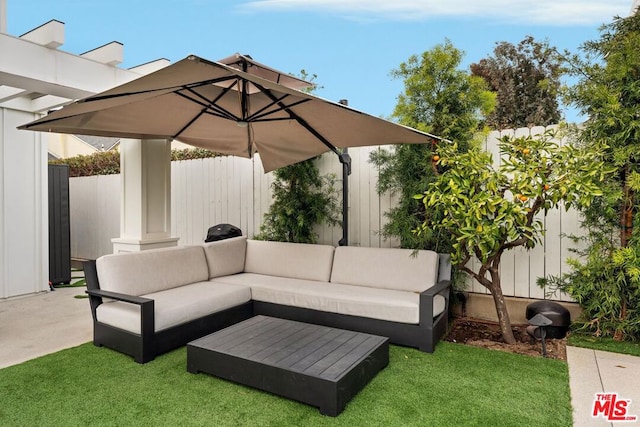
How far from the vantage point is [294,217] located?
6047 mm

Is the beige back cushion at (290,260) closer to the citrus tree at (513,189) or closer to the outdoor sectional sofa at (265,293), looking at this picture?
the outdoor sectional sofa at (265,293)

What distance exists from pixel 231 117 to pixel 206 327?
7.22 feet

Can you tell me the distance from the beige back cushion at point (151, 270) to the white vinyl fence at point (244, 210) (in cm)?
201

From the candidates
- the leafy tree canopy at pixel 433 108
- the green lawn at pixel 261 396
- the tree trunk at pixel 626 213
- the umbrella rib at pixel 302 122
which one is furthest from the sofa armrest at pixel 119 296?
the tree trunk at pixel 626 213

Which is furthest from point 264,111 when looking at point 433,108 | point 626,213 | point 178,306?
point 626,213

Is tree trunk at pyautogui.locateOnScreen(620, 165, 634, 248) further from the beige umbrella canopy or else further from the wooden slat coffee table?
the wooden slat coffee table

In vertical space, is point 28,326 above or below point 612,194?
below

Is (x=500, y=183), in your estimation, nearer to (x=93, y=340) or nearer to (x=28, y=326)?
(x=93, y=340)

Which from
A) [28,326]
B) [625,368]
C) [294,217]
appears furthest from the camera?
[294,217]

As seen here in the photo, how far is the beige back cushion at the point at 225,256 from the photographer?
17.4ft

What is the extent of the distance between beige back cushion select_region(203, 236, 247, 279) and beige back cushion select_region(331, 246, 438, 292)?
1.44m

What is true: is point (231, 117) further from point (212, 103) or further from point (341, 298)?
point (341, 298)

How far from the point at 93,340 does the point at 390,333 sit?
3085 mm

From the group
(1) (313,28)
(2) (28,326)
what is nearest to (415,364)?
(2) (28,326)
